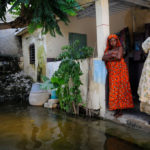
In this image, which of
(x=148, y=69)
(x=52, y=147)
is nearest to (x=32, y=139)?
(x=52, y=147)

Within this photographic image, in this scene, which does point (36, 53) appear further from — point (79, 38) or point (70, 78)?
point (70, 78)

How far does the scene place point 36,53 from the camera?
9.14 m

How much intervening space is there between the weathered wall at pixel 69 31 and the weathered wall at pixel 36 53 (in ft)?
1.19

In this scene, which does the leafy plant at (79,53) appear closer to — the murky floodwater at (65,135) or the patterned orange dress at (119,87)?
the patterned orange dress at (119,87)

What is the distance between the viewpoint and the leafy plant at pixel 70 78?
5.05 m

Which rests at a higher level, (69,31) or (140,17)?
(140,17)

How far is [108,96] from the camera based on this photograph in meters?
4.89

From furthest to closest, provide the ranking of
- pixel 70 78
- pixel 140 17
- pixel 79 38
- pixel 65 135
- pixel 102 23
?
pixel 79 38 → pixel 140 17 → pixel 70 78 → pixel 102 23 → pixel 65 135

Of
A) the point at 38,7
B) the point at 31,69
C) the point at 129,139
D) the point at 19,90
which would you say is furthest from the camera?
the point at 31,69

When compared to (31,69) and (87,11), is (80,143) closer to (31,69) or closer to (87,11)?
(87,11)

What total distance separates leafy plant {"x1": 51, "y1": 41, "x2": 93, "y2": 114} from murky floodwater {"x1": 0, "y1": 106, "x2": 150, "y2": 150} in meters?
0.50

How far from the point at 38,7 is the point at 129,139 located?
3346mm

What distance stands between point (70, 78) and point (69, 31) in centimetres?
340

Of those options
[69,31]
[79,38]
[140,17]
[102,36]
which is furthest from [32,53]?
[102,36]
